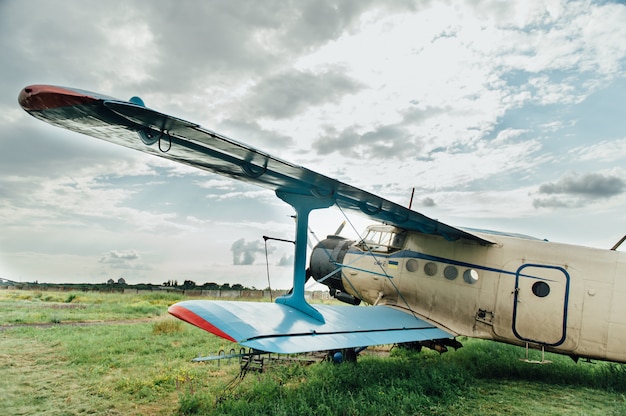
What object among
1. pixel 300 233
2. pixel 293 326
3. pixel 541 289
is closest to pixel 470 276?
pixel 541 289

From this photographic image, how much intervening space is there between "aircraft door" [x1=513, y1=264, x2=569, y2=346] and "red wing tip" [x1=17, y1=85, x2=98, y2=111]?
303 inches

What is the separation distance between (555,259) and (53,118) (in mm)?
8272

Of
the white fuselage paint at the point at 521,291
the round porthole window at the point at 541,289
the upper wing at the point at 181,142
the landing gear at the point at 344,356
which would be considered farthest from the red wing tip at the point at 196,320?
the round porthole window at the point at 541,289

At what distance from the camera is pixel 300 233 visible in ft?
20.2

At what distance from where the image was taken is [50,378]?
6.98 m

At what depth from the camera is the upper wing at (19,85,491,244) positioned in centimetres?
337

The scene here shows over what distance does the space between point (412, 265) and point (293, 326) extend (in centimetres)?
416

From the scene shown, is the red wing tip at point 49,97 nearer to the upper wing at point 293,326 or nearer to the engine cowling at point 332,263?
the upper wing at point 293,326

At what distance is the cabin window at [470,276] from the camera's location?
302 inches

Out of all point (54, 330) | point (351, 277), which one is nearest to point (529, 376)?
point (351, 277)

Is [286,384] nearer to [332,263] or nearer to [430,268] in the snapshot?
[332,263]

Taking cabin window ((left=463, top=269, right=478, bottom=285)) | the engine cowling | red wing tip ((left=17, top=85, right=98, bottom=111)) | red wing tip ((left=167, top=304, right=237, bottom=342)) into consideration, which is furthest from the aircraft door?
red wing tip ((left=17, top=85, right=98, bottom=111))

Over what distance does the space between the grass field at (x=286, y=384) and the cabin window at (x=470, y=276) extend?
1781 millimetres

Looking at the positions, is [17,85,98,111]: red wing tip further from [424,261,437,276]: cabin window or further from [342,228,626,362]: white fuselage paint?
[424,261,437,276]: cabin window
